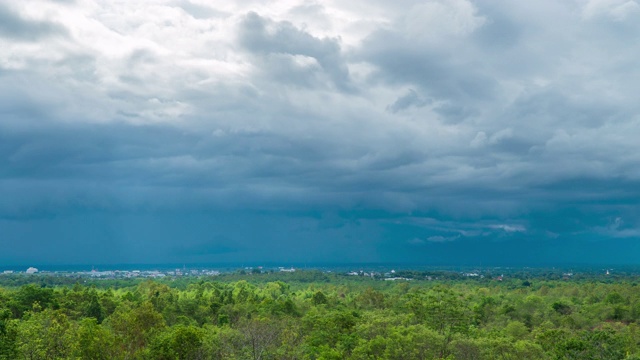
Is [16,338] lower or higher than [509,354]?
higher

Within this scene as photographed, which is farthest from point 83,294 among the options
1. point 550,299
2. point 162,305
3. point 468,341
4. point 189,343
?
point 550,299

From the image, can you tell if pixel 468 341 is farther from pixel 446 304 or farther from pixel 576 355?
pixel 446 304

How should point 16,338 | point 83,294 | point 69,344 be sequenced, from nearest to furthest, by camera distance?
point 16,338 → point 69,344 → point 83,294

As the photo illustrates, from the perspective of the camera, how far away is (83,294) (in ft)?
335

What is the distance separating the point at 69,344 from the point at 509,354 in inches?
1523

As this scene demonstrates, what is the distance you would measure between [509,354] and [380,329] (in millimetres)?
13314

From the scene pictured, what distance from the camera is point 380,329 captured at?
61781 millimetres

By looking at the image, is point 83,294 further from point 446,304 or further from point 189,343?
point 446,304

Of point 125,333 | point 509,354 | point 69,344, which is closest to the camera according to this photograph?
point 69,344

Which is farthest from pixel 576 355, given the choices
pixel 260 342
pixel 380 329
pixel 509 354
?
pixel 260 342

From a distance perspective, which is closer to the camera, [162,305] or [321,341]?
[321,341]

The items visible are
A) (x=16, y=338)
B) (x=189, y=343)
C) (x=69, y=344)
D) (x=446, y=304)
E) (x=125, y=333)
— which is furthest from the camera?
(x=446, y=304)

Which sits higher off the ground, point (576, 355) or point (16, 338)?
point (16, 338)

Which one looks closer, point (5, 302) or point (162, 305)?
point (5, 302)
